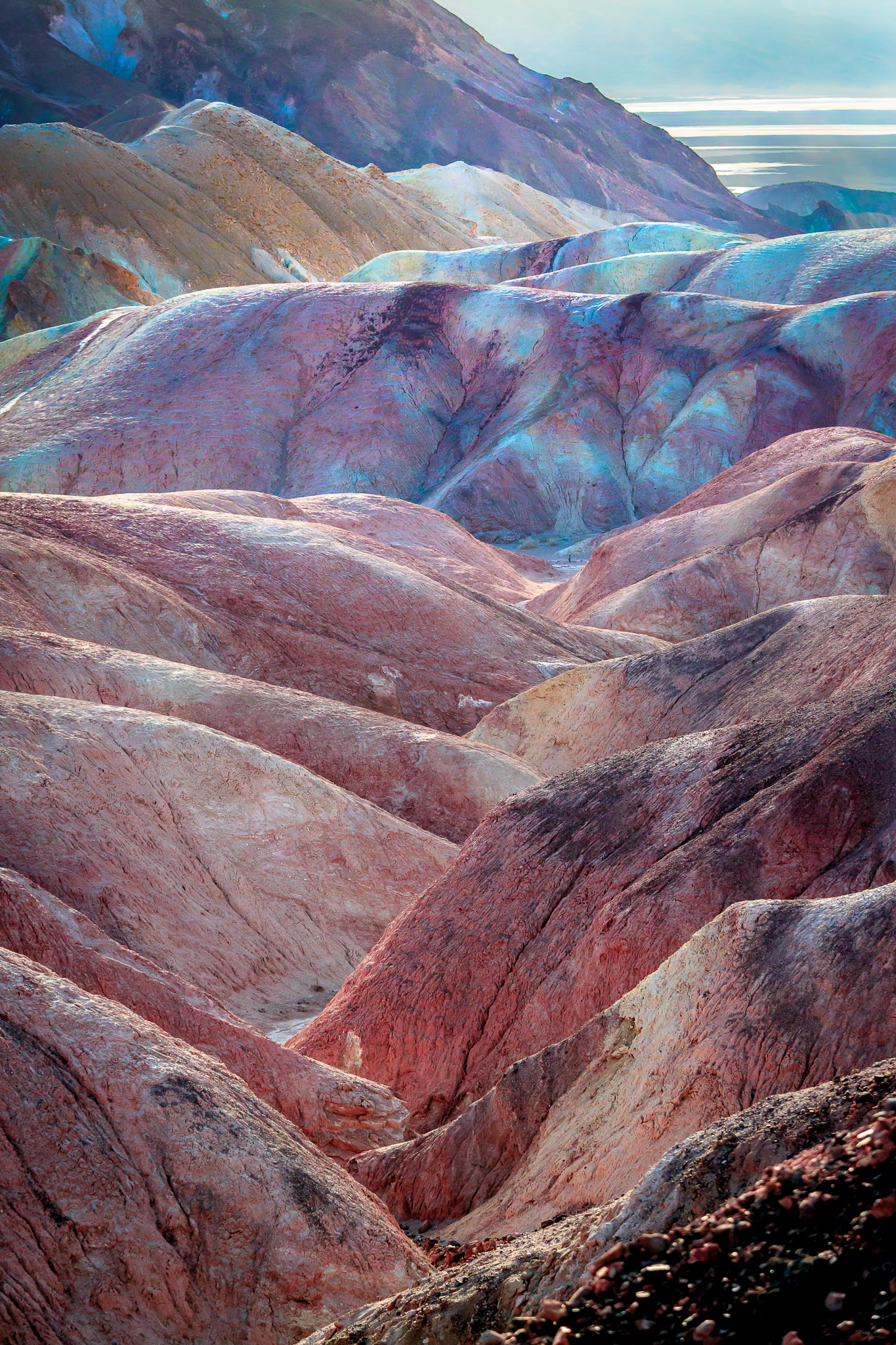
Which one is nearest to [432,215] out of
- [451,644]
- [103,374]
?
Result: [103,374]

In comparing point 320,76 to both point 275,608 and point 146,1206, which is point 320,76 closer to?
point 275,608

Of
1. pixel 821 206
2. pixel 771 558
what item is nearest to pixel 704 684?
pixel 771 558

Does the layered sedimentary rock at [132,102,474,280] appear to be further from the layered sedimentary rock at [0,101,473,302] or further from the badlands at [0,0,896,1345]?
the badlands at [0,0,896,1345]

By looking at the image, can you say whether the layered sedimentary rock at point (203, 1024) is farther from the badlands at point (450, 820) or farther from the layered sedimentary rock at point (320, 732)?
the layered sedimentary rock at point (320, 732)

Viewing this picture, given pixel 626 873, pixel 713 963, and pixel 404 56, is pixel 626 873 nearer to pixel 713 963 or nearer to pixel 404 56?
pixel 713 963

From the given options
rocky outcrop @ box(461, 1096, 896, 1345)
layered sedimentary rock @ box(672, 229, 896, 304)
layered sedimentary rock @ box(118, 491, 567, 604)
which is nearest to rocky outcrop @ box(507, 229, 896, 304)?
layered sedimentary rock @ box(672, 229, 896, 304)

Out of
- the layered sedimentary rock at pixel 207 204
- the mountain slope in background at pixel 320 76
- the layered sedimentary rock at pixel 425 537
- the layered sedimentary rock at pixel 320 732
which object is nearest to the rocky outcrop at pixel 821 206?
the mountain slope in background at pixel 320 76
